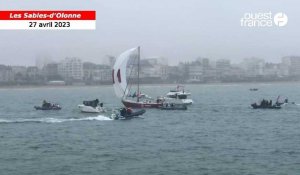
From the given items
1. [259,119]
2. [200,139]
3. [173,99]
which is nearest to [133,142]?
[200,139]

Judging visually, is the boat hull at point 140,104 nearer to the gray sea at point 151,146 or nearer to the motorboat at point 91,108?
the motorboat at point 91,108

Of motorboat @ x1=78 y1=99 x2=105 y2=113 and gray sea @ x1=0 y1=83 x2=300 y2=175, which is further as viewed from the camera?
motorboat @ x1=78 y1=99 x2=105 y2=113

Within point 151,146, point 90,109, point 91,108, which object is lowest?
point 151,146

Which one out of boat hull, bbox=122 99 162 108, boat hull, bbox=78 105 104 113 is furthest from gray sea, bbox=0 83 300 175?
boat hull, bbox=122 99 162 108

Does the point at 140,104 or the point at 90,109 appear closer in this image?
the point at 90,109

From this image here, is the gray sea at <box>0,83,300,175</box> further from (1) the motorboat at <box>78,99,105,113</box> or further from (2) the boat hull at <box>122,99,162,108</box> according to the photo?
(2) the boat hull at <box>122,99,162,108</box>

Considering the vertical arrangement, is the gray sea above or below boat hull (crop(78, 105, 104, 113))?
below

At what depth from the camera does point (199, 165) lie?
35.3 m

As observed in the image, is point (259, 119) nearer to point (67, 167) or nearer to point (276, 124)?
point (276, 124)

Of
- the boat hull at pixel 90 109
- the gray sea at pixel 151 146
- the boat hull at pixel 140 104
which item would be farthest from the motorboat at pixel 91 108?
the boat hull at pixel 140 104

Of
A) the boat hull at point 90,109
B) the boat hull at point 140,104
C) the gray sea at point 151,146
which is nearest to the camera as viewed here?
the gray sea at point 151,146

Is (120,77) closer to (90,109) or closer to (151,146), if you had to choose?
(90,109)

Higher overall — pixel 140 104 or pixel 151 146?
pixel 140 104

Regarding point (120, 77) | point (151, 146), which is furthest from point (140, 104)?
point (151, 146)
